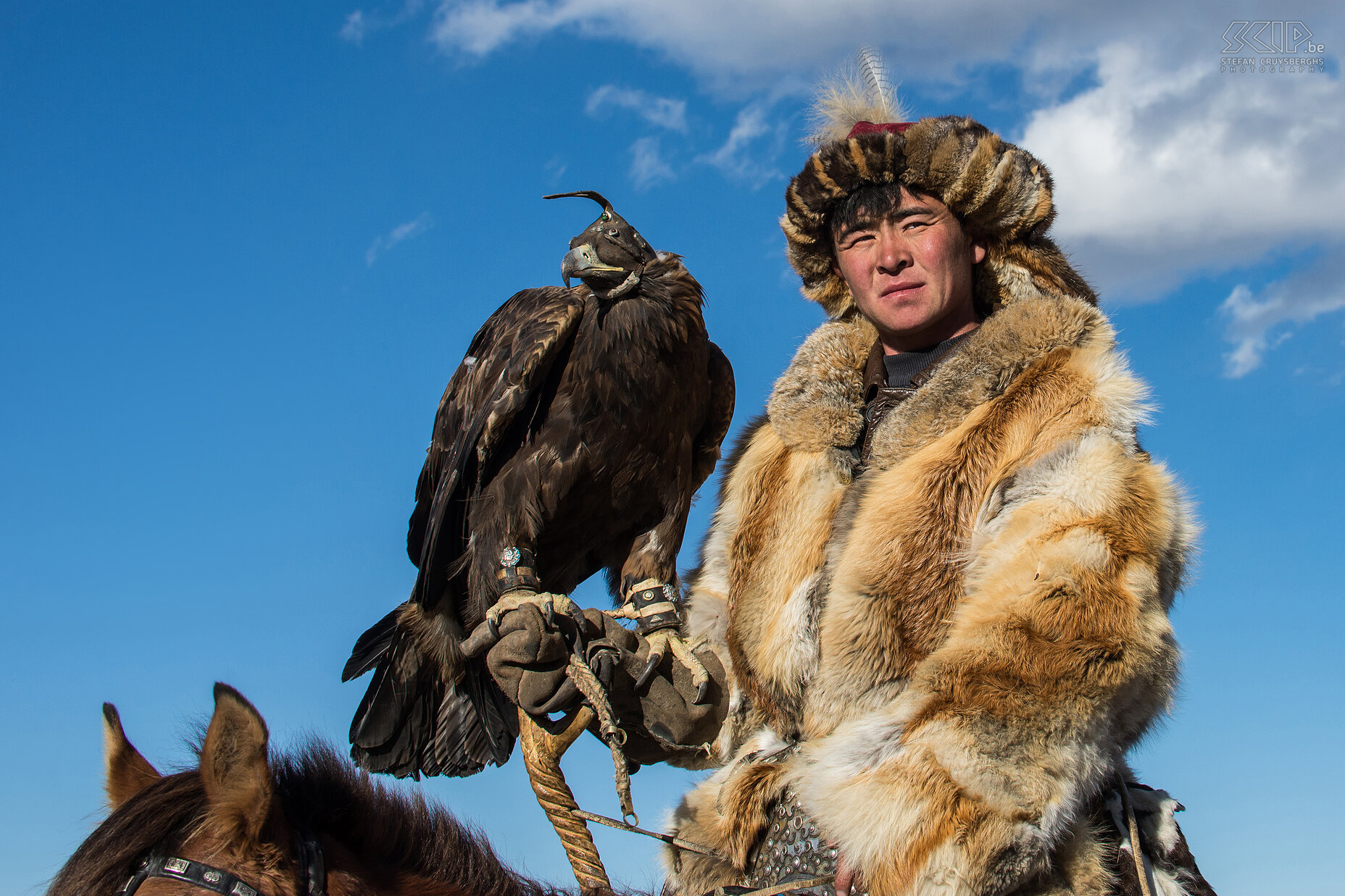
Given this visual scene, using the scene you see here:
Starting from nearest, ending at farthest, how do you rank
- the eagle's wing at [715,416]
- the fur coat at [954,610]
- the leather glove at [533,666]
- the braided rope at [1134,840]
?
the fur coat at [954,610] < the braided rope at [1134,840] < the leather glove at [533,666] < the eagle's wing at [715,416]

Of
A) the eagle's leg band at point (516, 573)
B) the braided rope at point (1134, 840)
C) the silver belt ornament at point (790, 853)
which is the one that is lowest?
the silver belt ornament at point (790, 853)

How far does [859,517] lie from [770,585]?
31cm

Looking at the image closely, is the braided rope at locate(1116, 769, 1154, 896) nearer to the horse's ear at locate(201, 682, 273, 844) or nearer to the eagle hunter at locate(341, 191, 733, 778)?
the eagle hunter at locate(341, 191, 733, 778)

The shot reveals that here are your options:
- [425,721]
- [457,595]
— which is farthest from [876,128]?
[425,721]

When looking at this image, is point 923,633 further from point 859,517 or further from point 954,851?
point 954,851

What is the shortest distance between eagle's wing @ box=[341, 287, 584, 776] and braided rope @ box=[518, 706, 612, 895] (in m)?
0.35

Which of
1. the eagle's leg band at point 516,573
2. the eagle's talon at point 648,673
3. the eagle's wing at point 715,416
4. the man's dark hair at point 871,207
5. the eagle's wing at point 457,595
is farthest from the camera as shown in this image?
the eagle's wing at point 715,416

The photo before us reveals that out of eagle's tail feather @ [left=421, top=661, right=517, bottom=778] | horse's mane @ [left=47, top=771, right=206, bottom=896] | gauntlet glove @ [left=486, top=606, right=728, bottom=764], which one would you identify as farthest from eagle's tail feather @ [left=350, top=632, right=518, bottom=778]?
horse's mane @ [left=47, top=771, right=206, bottom=896]

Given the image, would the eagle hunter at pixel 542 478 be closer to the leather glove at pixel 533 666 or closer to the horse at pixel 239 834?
the leather glove at pixel 533 666

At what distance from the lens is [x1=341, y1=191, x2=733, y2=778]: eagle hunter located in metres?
2.56

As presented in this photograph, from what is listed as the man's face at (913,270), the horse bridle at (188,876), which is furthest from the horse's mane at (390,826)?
the man's face at (913,270)

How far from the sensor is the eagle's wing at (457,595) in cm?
262

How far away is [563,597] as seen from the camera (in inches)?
93.7

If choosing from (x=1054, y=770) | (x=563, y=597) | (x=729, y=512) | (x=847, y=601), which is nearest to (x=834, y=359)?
(x=729, y=512)
